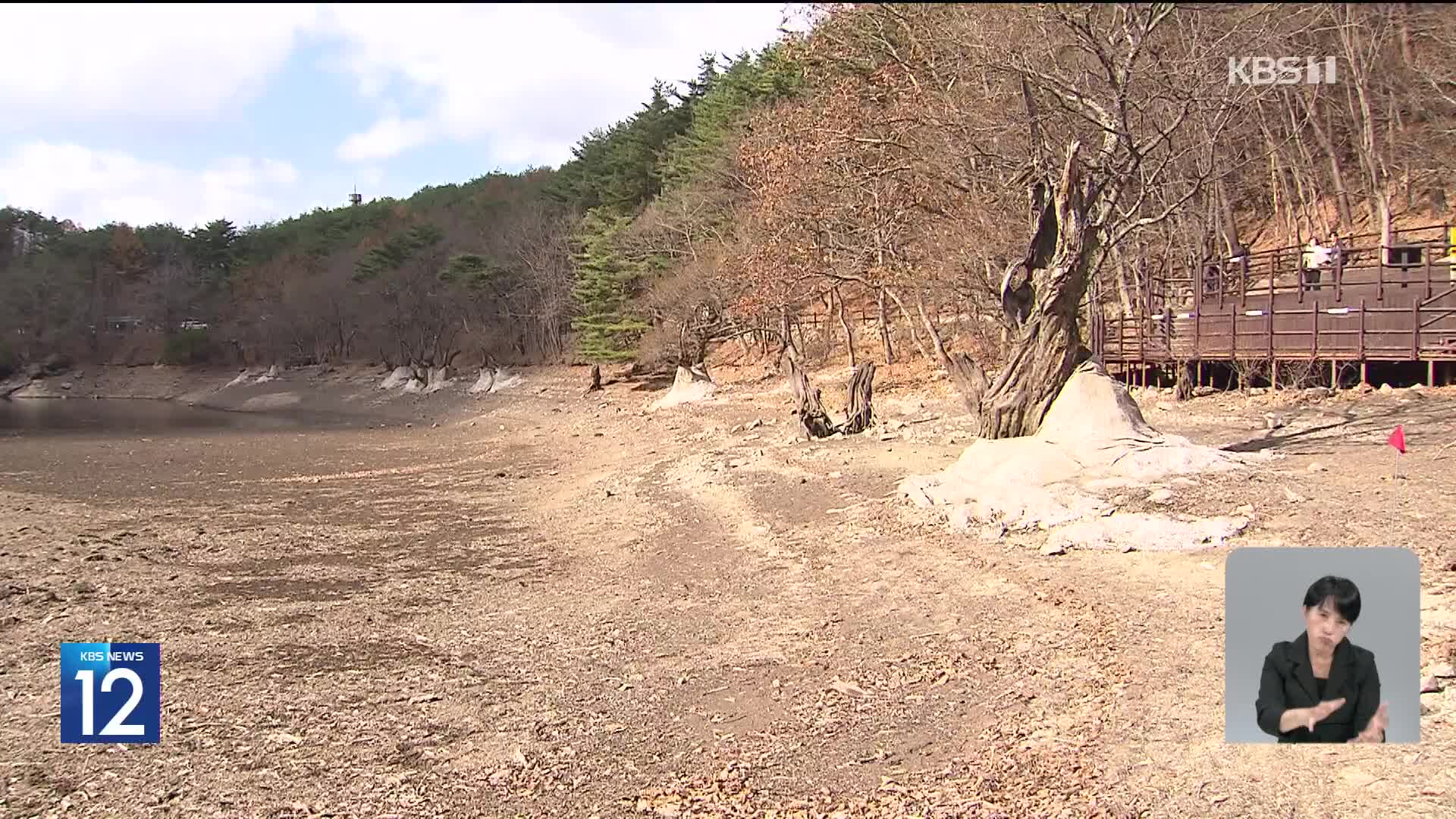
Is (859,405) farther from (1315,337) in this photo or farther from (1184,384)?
(1315,337)

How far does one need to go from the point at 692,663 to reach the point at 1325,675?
4.14 metres

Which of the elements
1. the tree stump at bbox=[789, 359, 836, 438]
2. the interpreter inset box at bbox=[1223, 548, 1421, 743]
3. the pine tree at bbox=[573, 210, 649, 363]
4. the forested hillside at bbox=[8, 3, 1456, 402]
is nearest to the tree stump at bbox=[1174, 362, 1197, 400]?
the forested hillside at bbox=[8, 3, 1456, 402]

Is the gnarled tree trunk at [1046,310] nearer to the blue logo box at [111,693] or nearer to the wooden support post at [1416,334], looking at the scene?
the wooden support post at [1416,334]

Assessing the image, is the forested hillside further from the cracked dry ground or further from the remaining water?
the remaining water

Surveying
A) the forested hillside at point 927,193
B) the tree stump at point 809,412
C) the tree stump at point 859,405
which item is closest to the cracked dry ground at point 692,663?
the forested hillside at point 927,193

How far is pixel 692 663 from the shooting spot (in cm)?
645

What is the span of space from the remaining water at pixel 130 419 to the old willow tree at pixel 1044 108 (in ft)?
89.3

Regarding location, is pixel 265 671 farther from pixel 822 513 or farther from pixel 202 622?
pixel 822 513

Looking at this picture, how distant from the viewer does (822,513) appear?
35.3ft

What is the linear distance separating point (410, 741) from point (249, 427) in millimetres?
33875

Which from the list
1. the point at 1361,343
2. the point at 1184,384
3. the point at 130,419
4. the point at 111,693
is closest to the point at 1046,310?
the point at 1361,343

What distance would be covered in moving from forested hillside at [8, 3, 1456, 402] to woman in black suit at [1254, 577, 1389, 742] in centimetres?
756

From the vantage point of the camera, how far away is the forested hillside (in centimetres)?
1119

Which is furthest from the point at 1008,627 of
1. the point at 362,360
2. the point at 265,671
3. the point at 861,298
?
the point at 362,360
